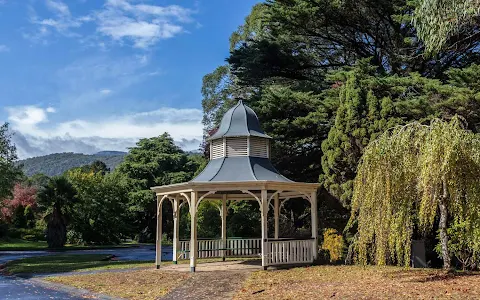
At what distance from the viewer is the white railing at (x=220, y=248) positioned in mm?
18109

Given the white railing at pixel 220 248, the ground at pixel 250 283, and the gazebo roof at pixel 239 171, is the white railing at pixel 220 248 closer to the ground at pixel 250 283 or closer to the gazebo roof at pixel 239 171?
the ground at pixel 250 283

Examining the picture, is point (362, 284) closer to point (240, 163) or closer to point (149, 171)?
point (240, 163)

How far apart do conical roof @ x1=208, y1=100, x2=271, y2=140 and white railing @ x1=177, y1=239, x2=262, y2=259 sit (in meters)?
4.66

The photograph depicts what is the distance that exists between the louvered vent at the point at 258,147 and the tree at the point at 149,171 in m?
22.3

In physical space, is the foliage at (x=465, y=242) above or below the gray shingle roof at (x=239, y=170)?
below

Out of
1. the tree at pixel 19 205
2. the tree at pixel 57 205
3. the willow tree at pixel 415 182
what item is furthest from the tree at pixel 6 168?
the willow tree at pixel 415 182

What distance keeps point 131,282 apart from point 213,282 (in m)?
2.25

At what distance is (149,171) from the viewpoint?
131ft

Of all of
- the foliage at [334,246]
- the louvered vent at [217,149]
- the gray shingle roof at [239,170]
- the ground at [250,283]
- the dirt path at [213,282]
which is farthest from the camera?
the louvered vent at [217,149]

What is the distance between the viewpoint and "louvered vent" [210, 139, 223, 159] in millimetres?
16609

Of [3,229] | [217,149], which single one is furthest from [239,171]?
[3,229]

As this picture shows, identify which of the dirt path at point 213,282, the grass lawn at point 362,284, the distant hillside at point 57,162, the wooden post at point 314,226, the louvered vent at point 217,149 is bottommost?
the dirt path at point 213,282

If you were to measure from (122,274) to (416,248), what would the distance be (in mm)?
9148

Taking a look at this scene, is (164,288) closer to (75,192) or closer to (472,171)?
(472,171)
